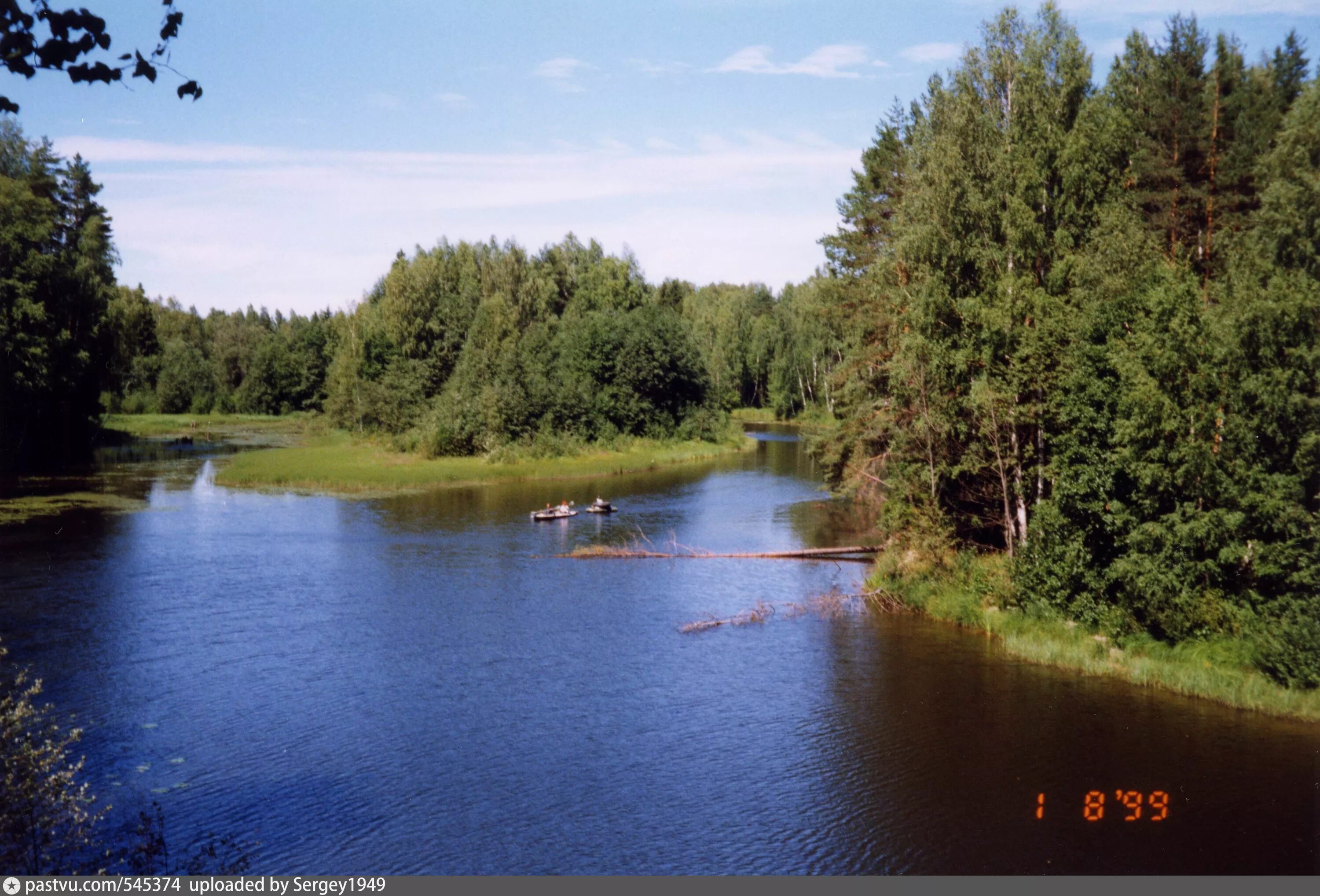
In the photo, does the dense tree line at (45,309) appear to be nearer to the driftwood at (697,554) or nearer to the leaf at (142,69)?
the driftwood at (697,554)

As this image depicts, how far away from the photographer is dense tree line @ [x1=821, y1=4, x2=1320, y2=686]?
81.9 ft

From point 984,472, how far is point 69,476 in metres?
57.4

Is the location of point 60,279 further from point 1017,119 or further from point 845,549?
point 1017,119

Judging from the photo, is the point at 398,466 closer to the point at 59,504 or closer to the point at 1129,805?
the point at 59,504

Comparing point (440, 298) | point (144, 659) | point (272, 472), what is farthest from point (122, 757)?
point (440, 298)

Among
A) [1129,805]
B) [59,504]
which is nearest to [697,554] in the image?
[1129,805]

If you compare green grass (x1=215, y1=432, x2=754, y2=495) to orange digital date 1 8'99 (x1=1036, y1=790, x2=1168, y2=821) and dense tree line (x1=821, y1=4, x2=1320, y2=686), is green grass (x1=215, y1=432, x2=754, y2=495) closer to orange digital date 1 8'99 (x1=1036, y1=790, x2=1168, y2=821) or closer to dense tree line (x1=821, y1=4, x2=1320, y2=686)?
dense tree line (x1=821, y1=4, x2=1320, y2=686)

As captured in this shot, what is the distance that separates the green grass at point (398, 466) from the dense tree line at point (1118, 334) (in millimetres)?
35101

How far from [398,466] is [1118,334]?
56490 mm

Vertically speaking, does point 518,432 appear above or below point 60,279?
below

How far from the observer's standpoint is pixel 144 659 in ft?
94.6

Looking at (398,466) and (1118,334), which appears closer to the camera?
(1118,334)

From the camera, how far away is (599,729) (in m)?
24.4

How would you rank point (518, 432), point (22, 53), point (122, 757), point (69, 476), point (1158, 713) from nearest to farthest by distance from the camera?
point (22, 53)
point (122, 757)
point (1158, 713)
point (69, 476)
point (518, 432)
